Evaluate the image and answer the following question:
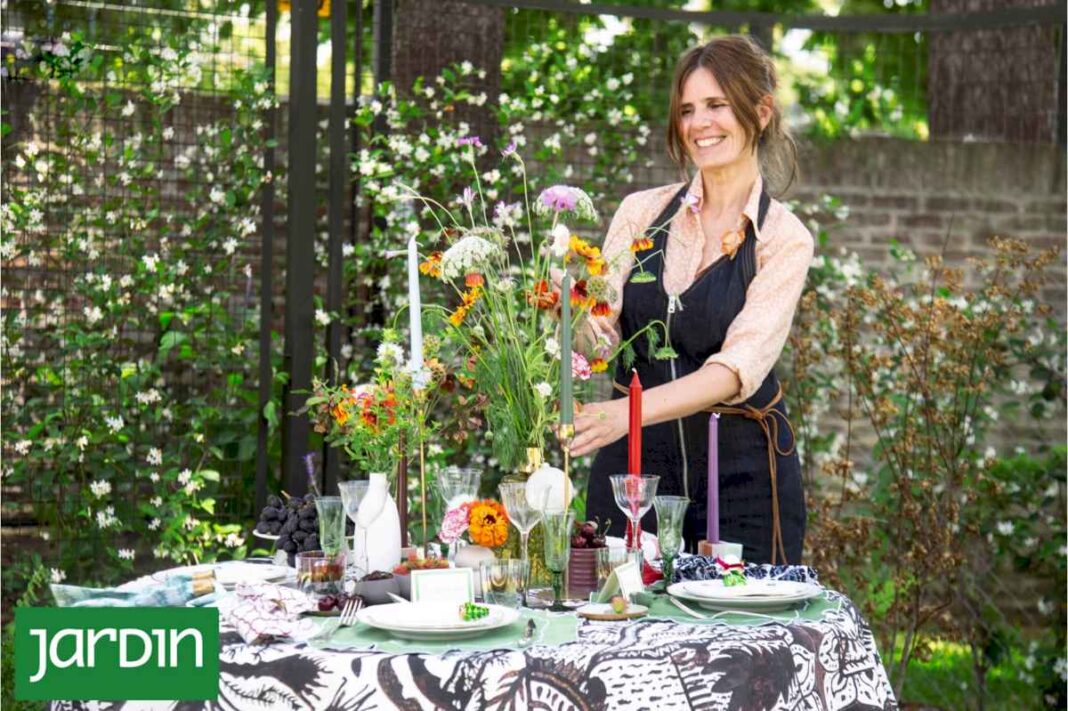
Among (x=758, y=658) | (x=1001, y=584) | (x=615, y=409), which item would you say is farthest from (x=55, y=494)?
(x=1001, y=584)

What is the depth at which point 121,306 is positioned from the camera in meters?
4.33

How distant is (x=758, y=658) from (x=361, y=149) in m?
3.11

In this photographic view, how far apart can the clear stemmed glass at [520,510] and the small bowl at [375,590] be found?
0.22 m

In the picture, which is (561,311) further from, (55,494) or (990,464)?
(990,464)

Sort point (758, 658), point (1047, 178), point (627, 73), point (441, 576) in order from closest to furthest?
point (758, 658) < point (441, 576) < point (627, 73) < point (1047, 178)

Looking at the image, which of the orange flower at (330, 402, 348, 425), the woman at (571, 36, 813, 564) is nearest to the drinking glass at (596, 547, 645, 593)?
the orange flower at (330, 402, 348, 425)

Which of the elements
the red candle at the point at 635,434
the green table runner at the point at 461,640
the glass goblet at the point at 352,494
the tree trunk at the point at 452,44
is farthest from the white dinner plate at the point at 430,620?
the tree trunk at the point at 452,44

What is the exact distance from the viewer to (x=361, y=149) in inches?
188

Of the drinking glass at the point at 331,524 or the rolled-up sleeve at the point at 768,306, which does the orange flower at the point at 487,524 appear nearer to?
the drinking glass at the point at 331,524

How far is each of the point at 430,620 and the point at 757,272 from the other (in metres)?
1.31

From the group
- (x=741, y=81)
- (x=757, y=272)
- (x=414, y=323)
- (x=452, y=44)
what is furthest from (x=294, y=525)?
(x=452, y=44)

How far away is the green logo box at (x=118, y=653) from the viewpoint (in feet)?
6.53

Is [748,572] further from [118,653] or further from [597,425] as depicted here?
[118,653]

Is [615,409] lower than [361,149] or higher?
lower
